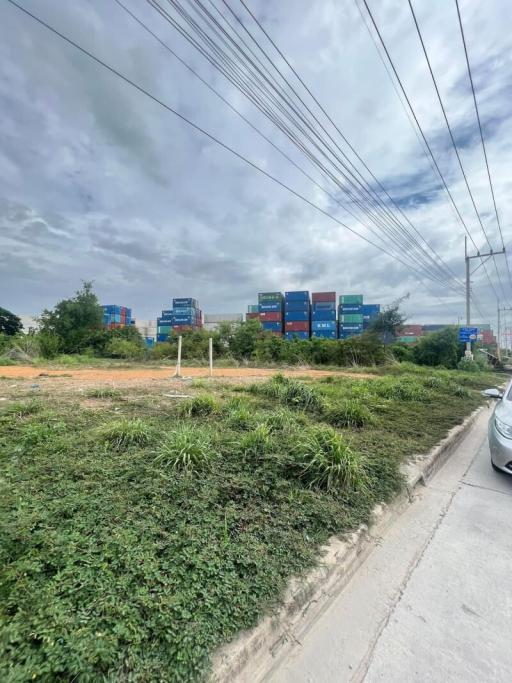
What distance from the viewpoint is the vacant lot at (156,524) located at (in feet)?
4.04

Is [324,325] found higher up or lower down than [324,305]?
lower down

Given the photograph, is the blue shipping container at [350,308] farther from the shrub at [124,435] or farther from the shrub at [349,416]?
the shrub at [124,435]

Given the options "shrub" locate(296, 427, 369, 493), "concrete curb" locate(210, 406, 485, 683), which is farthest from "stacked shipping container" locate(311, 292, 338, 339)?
"concrete curb" locate(210, 406, 485, 683)

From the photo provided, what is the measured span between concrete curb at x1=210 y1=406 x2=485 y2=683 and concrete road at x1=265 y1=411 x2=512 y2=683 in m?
0.05

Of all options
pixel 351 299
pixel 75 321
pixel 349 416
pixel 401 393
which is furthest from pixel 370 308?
pixel 349 416

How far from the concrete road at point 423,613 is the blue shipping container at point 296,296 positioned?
152ft

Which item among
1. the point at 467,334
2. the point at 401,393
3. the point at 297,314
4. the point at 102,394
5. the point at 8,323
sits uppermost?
the point at 297,314

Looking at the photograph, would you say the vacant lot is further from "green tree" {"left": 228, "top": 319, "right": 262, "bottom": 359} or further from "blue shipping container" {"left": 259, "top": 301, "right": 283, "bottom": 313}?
"blue shipping container" {"left": 259, "top": 301, "right": 283, "bottom": 313}

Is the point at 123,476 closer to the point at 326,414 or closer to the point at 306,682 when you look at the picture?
the point at 306,682

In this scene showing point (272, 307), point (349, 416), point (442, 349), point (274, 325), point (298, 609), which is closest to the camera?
point (298, 609)

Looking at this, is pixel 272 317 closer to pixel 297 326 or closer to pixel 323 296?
pixel 297 326

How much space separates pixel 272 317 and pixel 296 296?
16.7 ft

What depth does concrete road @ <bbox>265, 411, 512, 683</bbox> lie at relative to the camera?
1402mm

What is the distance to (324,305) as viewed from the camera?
4894cm
